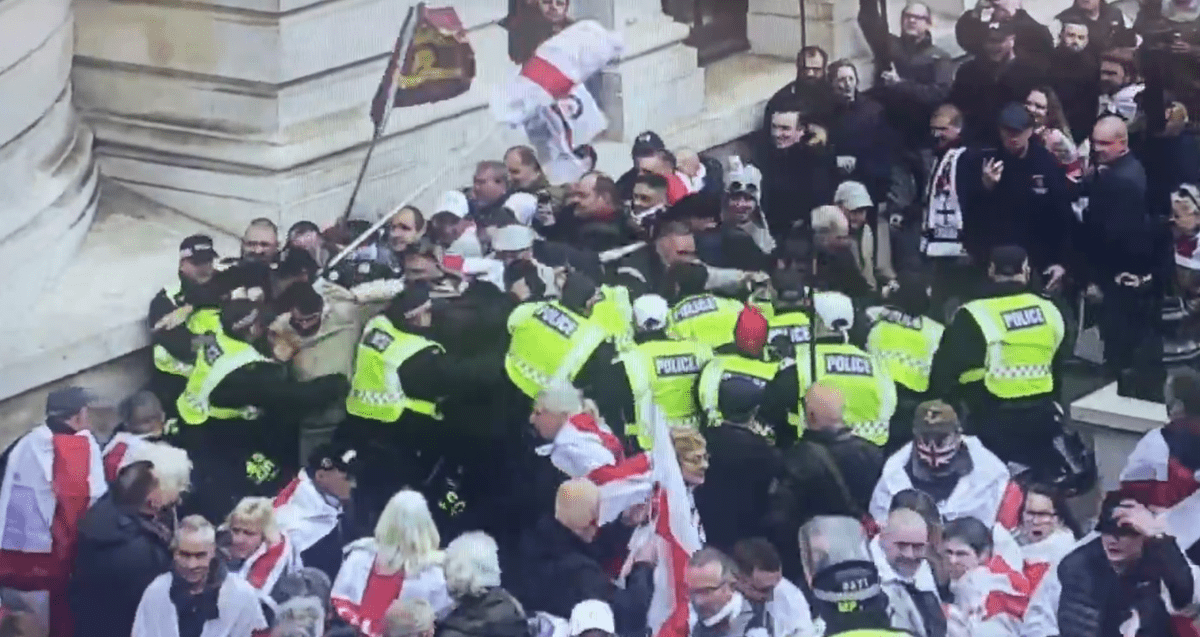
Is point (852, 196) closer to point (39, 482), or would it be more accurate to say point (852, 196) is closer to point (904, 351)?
point (904, 351)

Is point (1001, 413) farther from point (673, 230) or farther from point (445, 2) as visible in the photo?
point (445, 2)

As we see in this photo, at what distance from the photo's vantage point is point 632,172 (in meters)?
10.5

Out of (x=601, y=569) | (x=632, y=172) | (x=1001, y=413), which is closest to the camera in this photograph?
(x=601, y=569)

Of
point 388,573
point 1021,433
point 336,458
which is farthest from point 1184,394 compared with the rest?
point 336,458

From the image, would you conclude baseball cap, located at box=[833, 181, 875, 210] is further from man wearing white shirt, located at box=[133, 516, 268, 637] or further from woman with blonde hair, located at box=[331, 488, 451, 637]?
man wearing white shirt, located at box=[133, 516, 268, 637]

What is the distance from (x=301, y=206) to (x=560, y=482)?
55.6 inches

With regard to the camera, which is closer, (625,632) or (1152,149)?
(625,632)

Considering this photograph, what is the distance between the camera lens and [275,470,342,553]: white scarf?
947cm

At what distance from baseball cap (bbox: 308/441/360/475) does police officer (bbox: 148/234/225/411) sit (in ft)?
1.72

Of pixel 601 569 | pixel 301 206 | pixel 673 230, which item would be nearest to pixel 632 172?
pixel 673 230

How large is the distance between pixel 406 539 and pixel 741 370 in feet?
3.97

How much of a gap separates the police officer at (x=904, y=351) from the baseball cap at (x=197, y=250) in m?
2.22

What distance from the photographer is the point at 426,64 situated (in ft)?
34.0

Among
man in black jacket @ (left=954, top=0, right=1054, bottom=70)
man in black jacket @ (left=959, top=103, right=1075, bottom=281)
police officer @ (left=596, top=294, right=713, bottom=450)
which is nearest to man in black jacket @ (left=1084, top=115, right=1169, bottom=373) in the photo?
man in black jacket @ (left=959, top=103, right=1075, bottom=281)
